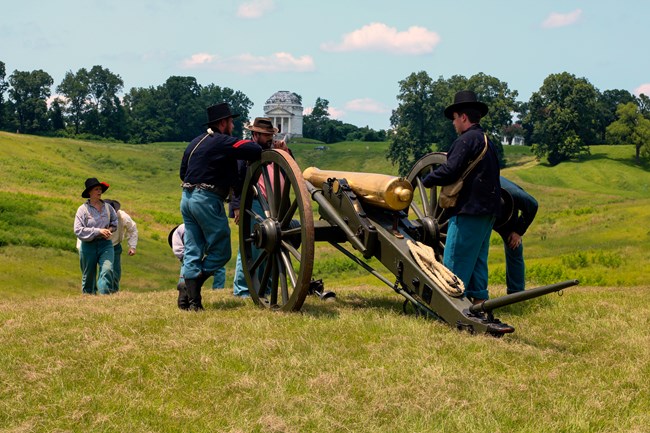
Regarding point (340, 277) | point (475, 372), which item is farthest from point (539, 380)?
point (340, 277)

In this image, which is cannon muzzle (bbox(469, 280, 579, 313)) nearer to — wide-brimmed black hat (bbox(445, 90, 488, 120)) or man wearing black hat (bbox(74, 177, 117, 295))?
wide-brimmed black hat (bbox(445, 90, 488, 120))

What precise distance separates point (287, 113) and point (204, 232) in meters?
139

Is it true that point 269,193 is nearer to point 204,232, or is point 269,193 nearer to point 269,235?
point 269,235

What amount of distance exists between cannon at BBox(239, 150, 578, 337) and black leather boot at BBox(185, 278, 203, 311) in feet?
1.93

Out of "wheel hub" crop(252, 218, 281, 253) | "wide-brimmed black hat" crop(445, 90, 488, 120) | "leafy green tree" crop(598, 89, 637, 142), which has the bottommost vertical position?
"wheel hub" crop(252, 218, 281, 253)

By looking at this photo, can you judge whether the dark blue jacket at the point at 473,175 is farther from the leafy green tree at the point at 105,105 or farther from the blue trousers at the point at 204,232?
the leafy green tree at the point at 105,105

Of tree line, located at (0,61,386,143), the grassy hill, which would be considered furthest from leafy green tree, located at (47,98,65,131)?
the grassy hill

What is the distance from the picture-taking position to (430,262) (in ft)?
20.8

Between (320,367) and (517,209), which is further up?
(517,209)

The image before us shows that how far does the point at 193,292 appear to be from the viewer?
7570mm

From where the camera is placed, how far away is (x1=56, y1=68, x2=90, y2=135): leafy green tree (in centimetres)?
10950

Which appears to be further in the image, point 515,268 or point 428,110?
point 428,110

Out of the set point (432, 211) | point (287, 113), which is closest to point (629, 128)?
point (287, 113)

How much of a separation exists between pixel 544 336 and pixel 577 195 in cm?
5058
